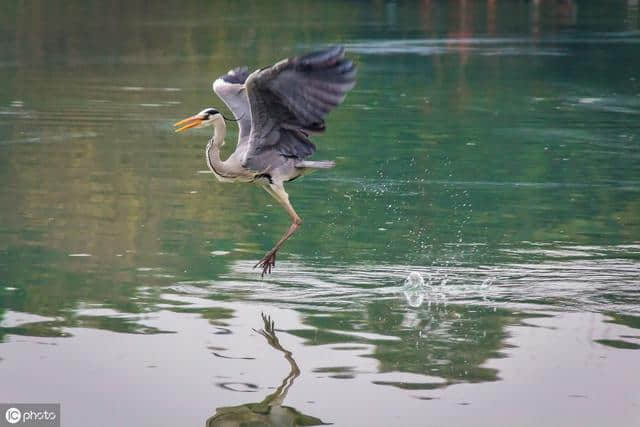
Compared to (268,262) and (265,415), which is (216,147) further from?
(265,415)

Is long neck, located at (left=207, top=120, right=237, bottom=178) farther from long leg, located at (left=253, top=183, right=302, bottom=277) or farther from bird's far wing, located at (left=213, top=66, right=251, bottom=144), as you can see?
long leg, located at (left=253, top=183, right=302, bottom=277)

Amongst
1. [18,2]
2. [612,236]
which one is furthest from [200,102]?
[18,2]

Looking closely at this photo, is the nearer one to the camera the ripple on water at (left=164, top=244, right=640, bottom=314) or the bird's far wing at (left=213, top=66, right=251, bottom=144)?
the ripple on water at (left=164, top=244, right=640, bottom=314)

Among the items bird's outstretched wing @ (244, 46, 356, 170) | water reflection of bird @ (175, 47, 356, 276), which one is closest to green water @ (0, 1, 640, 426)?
water reflection of bird @ (175, 47, 356, 276)

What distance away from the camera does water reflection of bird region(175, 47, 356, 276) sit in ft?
33.3

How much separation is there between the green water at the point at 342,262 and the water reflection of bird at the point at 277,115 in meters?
0.71

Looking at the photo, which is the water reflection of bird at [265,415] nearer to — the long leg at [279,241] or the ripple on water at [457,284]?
the ripple on water at [457,284]

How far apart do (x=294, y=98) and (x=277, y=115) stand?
40cm

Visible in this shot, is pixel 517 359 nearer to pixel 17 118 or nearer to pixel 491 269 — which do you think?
pixel 491 269

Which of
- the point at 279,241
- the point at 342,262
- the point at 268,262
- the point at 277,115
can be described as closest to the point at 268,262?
the point at 268,262

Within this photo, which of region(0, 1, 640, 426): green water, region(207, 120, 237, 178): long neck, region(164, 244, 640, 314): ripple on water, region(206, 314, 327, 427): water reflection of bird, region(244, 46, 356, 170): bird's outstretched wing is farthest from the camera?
region(207, 120, 237, 178): long neck

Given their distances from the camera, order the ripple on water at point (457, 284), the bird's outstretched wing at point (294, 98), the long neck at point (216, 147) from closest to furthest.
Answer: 1. the bird's outstretched wing at point (294, 98)
2. the ripple on water at point (457, 284)
3. the long neck at point (216, 147)

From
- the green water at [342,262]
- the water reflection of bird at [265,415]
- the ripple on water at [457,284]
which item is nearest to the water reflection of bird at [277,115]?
the ripple on water at [457,284]

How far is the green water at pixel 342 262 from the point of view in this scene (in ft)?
27.2
